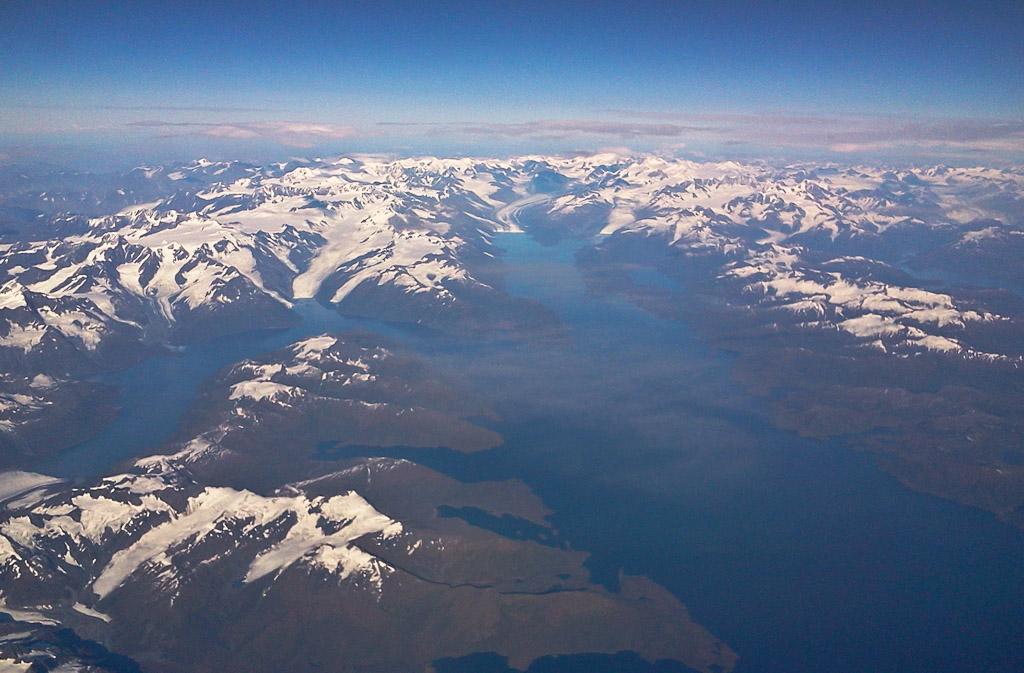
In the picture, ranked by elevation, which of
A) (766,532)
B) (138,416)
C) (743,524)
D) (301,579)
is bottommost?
(138,416)

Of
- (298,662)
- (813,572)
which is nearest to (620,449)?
(813,572)

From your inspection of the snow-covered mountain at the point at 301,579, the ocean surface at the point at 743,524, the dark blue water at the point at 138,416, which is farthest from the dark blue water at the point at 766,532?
the dark blue water at the point at 138,416

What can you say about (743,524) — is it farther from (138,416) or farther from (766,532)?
(138,416)

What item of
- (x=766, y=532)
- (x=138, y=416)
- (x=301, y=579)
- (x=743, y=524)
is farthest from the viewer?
(x=138, y=416)

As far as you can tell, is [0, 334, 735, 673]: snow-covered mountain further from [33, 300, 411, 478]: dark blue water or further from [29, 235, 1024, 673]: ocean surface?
[33, 300, 411, 478]: dark blue water

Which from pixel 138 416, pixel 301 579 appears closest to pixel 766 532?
pixel 301 579

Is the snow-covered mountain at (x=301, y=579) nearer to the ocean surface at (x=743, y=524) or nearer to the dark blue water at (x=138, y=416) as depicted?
the ocean surface at (x=743, y=524)

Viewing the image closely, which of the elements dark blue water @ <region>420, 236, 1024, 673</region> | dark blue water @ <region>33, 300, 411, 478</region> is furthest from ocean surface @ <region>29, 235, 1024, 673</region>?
dark blue water @ <region>33, 300, 411, 478</region>

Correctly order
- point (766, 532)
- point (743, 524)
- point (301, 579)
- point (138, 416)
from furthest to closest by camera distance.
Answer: point (138, 416) < point (743, 524) < point (766, 532) < point (301, 579)

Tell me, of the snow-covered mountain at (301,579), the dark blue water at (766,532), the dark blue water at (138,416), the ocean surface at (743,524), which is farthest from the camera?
the dark blue water at (138,416)
